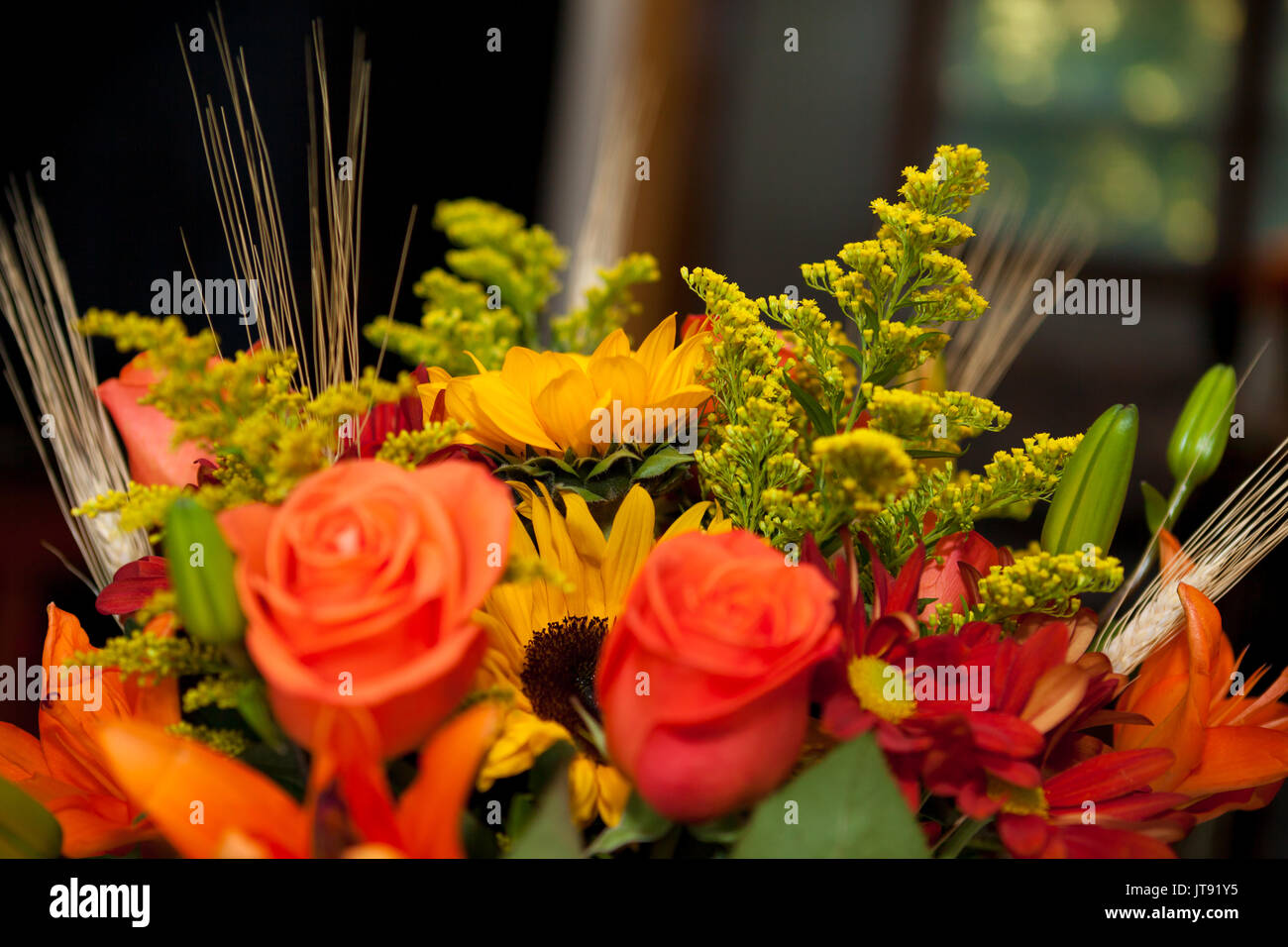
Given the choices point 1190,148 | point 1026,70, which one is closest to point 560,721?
point 1026,70

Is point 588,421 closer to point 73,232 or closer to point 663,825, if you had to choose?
point 663,825

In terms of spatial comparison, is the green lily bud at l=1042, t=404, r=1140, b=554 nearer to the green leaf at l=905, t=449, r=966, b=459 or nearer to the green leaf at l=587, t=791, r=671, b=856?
the green leaf at l=905, t=449, r=966, b=459

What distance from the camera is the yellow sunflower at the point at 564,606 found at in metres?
0.40

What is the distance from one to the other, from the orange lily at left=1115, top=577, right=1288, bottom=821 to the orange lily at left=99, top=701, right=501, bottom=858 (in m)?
0.29

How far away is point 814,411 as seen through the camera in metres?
0.44

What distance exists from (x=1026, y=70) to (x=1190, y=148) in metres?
0.47

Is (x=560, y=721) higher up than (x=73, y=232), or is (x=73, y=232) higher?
(x=73, y=232)

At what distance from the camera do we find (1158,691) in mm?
435

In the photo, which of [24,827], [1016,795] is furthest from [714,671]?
[24,827]

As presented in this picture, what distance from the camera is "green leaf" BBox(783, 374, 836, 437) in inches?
17.3

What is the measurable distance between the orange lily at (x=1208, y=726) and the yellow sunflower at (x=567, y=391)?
0.24 metres

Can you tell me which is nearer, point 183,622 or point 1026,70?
point 183,622

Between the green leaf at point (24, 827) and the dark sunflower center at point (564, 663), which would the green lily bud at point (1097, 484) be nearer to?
the dark sunflower center at point (564, 663)
